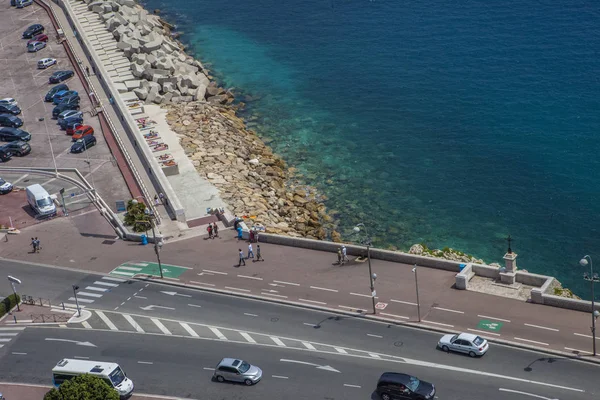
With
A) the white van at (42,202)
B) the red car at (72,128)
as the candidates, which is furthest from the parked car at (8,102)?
the white van at (42,202)

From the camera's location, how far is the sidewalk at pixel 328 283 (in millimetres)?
71375

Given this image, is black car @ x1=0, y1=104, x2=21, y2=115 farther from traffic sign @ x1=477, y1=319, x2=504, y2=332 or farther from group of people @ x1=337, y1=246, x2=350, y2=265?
traffic sign @ x1=477, y1=319, x2=504, y2=332

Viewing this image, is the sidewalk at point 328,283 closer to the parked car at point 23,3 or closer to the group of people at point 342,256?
the group of people at point 342,256

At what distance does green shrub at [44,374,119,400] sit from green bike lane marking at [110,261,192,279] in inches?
928

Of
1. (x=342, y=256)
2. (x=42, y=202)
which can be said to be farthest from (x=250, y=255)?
(x=42, y=202)

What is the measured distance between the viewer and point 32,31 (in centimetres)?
14825

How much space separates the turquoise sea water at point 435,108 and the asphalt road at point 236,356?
29.0 metres

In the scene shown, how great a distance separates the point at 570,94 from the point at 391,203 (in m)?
35.8

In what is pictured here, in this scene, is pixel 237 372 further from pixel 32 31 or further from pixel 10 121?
pixel 32 31

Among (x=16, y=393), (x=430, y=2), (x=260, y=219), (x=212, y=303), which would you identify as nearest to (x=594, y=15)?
(x=430, y=2)

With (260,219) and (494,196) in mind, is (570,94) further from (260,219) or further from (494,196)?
(260,219)

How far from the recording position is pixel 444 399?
62594 mm

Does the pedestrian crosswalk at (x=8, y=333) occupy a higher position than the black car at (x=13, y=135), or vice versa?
the black car at (x=13, y=135)

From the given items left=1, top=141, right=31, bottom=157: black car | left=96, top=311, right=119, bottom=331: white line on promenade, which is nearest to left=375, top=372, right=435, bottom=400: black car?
left=96, top=311, right=119, bottom=331: white line on promenade
